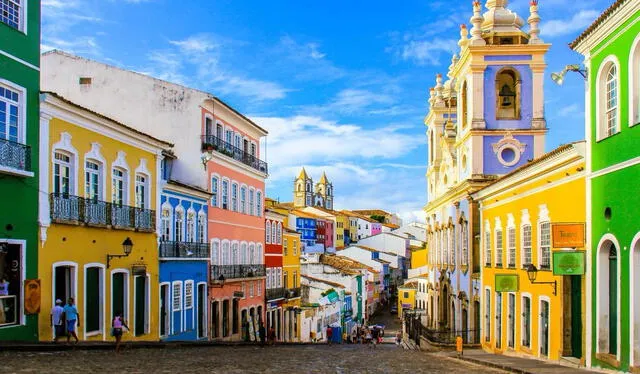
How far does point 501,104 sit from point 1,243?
23495 mm

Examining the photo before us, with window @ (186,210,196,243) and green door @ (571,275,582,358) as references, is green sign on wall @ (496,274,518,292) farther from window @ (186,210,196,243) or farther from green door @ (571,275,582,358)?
window @ (186,210,196,243)

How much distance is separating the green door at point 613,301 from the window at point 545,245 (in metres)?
4.43

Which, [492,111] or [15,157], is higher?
[492,111]

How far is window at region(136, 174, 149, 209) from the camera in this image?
2417 centimetres

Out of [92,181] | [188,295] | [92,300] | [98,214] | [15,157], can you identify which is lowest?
[188,295]

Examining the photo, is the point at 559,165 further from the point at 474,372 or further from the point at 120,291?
the point at 120,291

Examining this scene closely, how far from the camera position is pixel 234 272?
3397 cm

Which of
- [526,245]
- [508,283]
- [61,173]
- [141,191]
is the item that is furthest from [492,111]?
[61,173]

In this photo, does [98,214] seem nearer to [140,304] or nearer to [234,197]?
[140,304]

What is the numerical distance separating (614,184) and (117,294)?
1414cm

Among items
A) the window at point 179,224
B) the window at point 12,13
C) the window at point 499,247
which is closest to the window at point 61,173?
the window at point 12,13

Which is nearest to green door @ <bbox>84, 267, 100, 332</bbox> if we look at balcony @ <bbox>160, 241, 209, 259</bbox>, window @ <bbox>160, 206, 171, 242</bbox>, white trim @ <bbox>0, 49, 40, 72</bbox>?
balcony @ <bbox>160, 241, 209, 259</bbox>

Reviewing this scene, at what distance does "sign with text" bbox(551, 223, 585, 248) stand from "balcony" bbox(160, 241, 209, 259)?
1394 cm

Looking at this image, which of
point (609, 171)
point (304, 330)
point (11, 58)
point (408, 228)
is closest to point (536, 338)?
point (609, 171)
